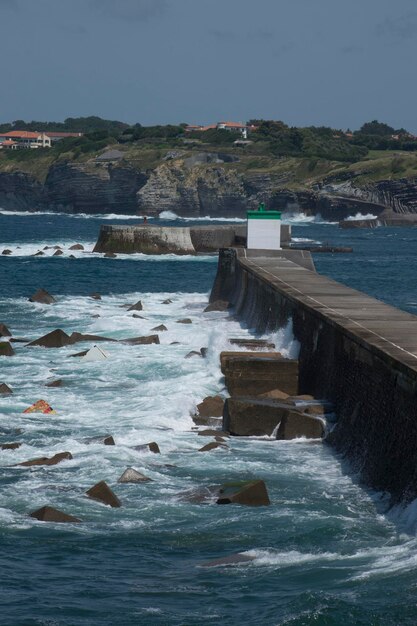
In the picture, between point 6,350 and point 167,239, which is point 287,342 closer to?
point 6,350

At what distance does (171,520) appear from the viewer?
12.9 m

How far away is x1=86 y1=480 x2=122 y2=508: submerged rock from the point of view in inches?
528

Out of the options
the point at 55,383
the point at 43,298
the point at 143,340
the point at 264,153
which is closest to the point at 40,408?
the point at 55,383

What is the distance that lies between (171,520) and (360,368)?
4376 mm

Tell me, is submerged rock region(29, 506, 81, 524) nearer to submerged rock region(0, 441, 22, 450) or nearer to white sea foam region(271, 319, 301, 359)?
submerged rock region(0, 441, 22, 450)

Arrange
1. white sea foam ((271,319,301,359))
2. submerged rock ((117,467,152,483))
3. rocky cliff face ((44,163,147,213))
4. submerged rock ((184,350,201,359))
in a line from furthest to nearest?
rocky cliff face ((44,163,147,213)) → submerged rock ((184,350,201,359)) → white sea foam ((271,319,301,359)) → submerged rock ((117,467,152,483))

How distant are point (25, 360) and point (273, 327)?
495cm

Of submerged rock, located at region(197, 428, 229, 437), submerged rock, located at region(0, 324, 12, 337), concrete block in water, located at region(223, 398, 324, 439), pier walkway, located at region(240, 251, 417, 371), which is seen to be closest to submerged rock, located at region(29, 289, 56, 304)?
pier walkway, located at region(240, 251, 417, 371)

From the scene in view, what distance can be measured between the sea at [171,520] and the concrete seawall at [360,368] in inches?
13.7

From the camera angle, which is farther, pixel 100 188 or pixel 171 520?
pixel 100 188

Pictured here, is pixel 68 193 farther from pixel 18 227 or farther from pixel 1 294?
pixel 1 294

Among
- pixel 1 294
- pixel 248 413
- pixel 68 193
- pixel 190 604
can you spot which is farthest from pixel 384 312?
pixel 68 193

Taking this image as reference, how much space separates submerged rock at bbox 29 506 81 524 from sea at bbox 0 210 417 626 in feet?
0.33

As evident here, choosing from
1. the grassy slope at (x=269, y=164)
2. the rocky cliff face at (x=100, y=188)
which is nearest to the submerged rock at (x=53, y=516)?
the grassy slope at (x=269, y=164)
